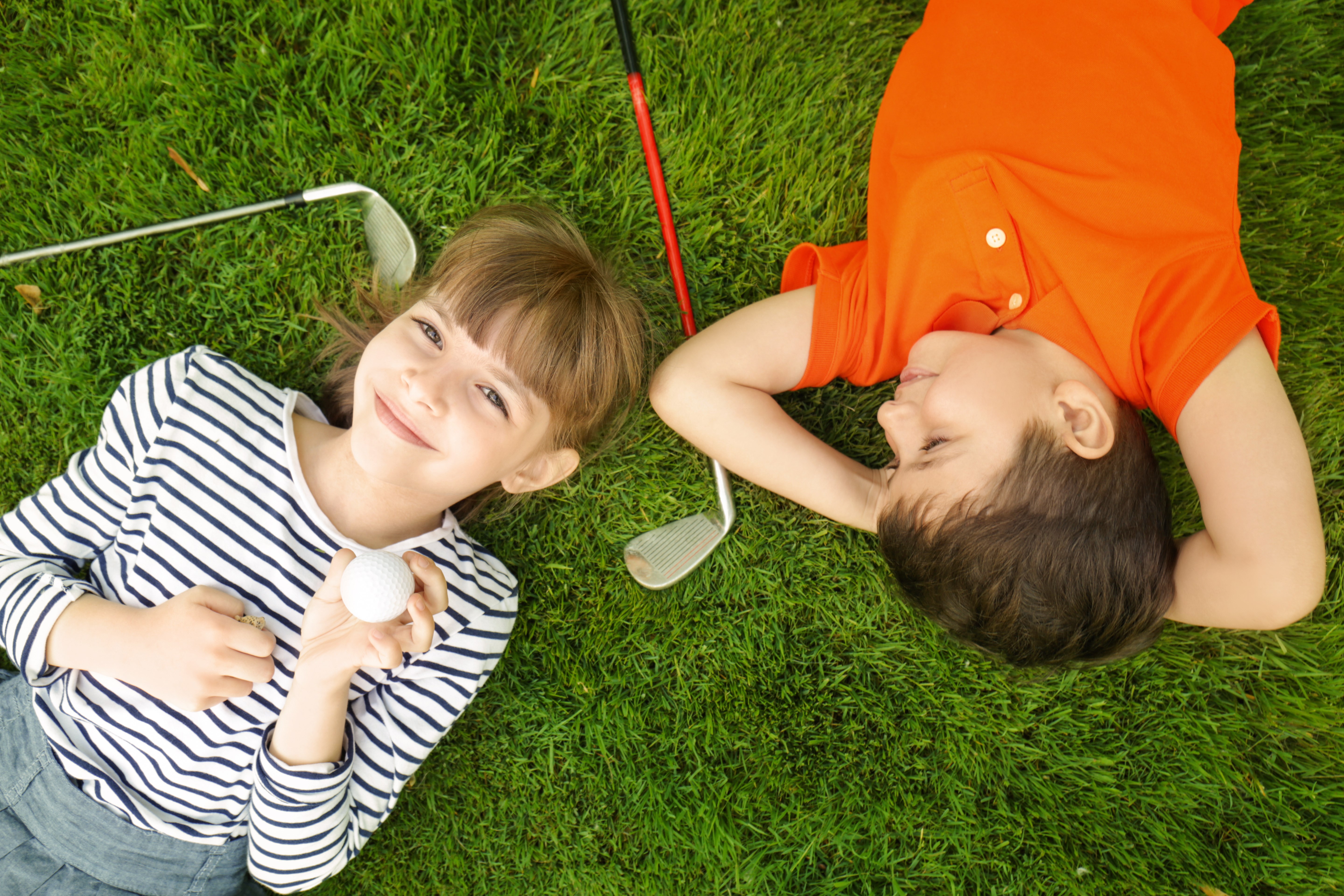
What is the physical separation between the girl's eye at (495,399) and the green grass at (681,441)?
0.81 m

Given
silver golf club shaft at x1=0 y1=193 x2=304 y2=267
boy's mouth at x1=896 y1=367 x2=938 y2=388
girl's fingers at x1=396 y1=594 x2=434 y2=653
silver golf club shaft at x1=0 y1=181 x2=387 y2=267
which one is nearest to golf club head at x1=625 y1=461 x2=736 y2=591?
boy's mouth at x1=896 y1=367 x2=938 y2=388

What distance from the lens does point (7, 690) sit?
2572 millimetres

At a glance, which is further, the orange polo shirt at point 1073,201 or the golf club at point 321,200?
the golf club at point 321,200

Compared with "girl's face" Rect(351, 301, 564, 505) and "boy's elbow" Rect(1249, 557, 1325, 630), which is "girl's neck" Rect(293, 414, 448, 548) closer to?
"girl's face" Rect(351, 301, 564, 505)

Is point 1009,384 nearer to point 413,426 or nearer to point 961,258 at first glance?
point 961,258

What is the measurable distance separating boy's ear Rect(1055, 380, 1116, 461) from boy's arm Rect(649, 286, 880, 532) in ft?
2.15

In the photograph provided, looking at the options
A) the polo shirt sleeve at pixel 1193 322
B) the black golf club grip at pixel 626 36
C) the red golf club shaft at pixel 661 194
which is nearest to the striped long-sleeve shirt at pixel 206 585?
the red golf club shaft at pixel 661 194

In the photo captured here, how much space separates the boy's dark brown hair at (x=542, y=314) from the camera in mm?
2303

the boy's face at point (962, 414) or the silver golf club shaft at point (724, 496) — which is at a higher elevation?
the boy's face at point (962, 414)

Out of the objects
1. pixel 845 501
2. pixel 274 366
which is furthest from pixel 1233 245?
pixel 274 366

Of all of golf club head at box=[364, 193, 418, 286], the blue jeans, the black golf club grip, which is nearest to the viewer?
the blue jeans

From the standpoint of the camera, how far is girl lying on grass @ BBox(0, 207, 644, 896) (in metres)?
2.24

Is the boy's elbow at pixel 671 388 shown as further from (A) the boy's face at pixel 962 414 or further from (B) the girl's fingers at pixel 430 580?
(B) the girl's fingers at pixel 430 580

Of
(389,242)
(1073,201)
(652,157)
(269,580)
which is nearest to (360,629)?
(269,580)
